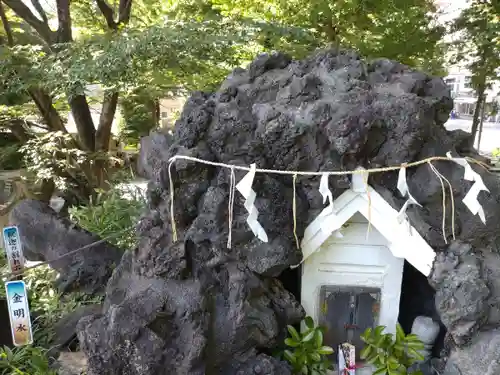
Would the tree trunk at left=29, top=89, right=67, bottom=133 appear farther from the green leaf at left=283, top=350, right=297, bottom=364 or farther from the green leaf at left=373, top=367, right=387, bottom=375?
the green leaf at left=373, top=367, right=387, bottom=375

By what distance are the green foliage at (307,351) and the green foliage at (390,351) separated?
0.30 m

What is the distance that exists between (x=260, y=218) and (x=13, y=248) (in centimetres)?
219

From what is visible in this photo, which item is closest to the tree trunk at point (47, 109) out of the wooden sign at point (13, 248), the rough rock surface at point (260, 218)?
the wooden sign at point (13, 248)

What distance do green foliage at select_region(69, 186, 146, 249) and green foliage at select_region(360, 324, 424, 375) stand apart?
10.2 ft

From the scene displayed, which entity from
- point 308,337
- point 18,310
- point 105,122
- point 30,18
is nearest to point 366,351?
point 308,337

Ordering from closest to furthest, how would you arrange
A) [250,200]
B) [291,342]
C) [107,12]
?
[250,200], [291,342], [107,12]

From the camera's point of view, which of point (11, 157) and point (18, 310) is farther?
point (11, 157)

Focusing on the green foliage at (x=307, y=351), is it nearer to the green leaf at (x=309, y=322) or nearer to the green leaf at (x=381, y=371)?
the green leaf at (x=309, y=322)

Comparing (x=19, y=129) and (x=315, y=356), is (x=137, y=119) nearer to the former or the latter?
(x=19, y=129)

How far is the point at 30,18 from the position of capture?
704 centimetres

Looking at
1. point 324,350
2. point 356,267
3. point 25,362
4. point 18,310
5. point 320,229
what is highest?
point 320,229

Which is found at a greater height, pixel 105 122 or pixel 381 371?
pixel 105 122

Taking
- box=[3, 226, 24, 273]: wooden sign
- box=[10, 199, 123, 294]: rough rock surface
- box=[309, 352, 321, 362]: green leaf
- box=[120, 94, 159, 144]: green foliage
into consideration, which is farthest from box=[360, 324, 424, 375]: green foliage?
box=[120, 94, 159, 144]: green foliage

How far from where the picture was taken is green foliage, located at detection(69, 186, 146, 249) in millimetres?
5336
